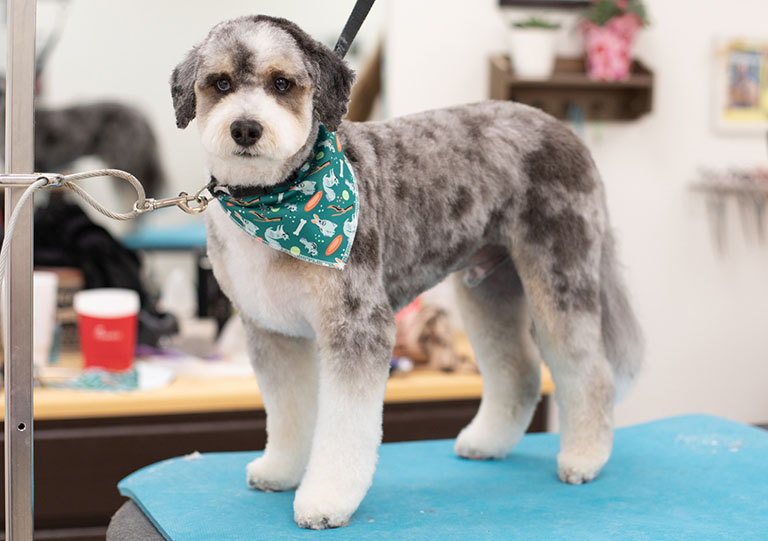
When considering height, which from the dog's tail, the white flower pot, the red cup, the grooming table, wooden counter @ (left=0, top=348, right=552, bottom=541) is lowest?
wooden counter @ (left=0, top=348, right=552, bottom=541)

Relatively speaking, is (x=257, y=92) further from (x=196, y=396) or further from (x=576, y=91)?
(x=576, y=91)

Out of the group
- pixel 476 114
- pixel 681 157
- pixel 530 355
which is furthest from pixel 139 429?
pixel 681 157

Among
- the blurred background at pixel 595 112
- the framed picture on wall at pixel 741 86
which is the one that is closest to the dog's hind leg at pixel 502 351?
the blurred background at pixel 595 112

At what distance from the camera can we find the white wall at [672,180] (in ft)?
9.02

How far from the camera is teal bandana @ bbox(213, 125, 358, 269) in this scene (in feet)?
3.82

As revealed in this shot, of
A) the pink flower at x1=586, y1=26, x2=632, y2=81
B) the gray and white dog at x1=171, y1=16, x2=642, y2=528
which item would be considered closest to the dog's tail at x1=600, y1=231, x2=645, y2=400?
the gray and white dog at x1=171, y1=16, x2=642, y2=528

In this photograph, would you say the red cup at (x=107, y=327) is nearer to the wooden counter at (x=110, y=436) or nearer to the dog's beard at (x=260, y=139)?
the wooden counter at (x=110, y=436)

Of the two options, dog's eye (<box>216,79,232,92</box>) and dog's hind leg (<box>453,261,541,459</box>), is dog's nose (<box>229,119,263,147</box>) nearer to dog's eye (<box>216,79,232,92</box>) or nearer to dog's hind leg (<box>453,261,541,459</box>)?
dog's eye (<box>216,79,232,92</box>)

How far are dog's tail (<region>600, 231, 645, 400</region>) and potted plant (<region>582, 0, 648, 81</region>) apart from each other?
1.32 meters

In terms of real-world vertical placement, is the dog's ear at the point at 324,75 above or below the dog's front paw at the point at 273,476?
above

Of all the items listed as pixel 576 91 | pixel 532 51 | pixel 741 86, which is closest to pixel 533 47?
pixel 532 51

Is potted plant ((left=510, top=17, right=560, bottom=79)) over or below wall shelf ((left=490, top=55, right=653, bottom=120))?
over

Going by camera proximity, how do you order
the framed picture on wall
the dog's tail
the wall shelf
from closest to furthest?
the dog's tail, the wall shelf, the framed picture on wall

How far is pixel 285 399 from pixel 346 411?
18 centimetres
